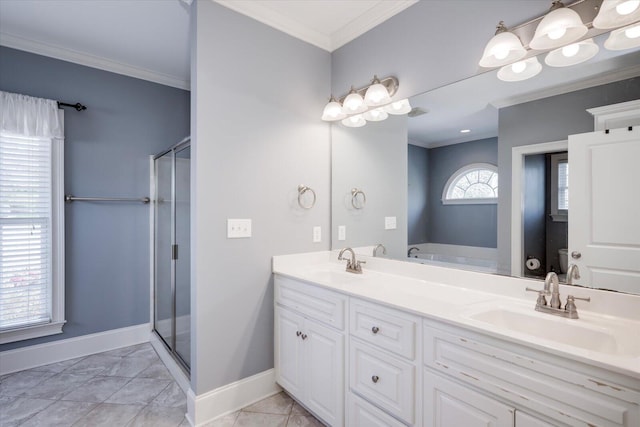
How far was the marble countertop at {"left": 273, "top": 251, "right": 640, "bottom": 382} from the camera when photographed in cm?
99

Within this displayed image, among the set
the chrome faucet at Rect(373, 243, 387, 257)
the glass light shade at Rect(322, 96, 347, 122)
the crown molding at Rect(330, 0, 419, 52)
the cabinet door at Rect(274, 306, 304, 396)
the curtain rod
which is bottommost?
the cabinet door at Rect(274, 306, 304, 396)

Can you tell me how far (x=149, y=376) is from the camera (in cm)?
239

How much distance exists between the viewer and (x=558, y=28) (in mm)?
1276

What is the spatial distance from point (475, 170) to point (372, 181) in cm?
73

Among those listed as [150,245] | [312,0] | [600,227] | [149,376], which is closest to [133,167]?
[150,245]

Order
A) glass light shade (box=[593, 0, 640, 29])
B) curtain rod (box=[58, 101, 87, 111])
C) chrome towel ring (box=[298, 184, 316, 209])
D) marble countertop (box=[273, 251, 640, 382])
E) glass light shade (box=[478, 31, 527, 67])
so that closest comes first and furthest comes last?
marble countertop (box=[273, 251, 640, 382]) < glass light shade (box=[593, 0, 640, 29]) < glass light shade (box=[478, 31, 527, 67]) < chrome towel ring (box=[298, 184, 316, 209]) < curtain rod (box=[58, 101, 87, 111])

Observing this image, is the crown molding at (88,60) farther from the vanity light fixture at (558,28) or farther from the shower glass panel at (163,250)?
the vanity light fixture at (558,28)

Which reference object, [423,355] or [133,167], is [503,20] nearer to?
[423,355]

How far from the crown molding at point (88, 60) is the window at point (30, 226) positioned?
0.42 meters

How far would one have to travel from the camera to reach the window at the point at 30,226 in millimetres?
2379

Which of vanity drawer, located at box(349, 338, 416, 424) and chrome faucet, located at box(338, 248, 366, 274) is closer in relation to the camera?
vanity drawer, located at box(349, 338, 416, 424)

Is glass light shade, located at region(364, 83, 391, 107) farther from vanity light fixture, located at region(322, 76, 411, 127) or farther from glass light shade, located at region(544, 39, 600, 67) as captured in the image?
glass light shade, located at region(544, 39, 600, 67)

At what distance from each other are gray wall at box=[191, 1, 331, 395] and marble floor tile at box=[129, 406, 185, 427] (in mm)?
222

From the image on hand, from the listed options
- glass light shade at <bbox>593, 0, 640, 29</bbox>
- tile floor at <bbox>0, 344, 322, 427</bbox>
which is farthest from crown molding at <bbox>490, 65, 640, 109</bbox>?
tile floor at <bbox>0, 344, 322, 427</bbox>
